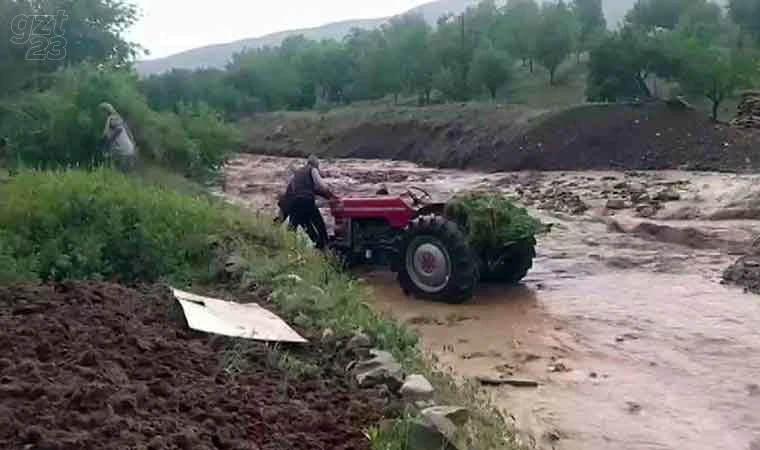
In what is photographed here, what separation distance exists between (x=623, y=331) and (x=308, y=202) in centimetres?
424

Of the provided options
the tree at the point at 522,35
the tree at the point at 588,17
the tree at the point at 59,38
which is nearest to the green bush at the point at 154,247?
the tree at the point at 59,38

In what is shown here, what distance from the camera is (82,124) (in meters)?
18.5

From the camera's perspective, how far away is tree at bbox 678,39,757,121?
116 ft

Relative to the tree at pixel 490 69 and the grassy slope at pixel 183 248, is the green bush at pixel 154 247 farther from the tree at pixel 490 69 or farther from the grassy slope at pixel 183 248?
the tree at pixel 490 69

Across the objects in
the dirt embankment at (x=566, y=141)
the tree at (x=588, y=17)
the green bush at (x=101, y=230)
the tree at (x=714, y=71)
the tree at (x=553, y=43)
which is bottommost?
the dirt embankment at (x=566, y=141)

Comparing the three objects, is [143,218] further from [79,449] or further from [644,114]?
[644,114]

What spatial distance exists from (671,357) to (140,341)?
566cm

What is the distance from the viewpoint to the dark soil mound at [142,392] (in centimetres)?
457

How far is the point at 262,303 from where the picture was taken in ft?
27.0

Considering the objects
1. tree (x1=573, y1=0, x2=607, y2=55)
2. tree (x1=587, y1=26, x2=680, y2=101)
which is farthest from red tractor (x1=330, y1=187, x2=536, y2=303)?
tree (x1=573, y1=0, x2=607, y2=55)

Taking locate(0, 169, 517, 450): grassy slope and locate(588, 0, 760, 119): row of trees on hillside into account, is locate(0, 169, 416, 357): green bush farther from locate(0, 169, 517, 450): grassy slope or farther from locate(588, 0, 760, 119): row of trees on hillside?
locate(588, 0, 760, 119): row of trees on hillside

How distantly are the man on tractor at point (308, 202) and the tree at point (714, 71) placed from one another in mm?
25563

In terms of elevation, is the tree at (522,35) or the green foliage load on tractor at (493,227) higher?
the tree at (522,35)

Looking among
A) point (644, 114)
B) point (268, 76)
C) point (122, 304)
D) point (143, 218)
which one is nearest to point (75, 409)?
point (122, 304)
